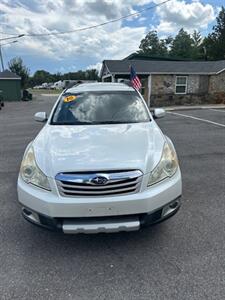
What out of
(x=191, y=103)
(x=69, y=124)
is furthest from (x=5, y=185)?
(x=191, y=103)

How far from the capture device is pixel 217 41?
42.2m

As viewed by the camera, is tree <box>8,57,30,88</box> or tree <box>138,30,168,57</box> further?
tree <box>138,30,168,57</box>

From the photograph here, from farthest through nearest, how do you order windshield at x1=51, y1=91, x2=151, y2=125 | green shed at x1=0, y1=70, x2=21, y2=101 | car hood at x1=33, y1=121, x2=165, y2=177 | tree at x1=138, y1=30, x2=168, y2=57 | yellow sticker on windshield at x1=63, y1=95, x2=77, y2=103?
tree at x1=138, y1=30, x2=168, y2=57, green shed at x1=0, y1=70, x2=21, y2=101, yellow sticker on windshield at x1=63, y1=95, x2=77, y2=103, windshield at x1=51, y1=91, x2=151, y2=125, car hood at x1=33, y1=121, x2=165, y2=177

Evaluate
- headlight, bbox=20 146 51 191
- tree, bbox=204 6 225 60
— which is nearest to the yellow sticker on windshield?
headlight, bbox=20 146 51 191

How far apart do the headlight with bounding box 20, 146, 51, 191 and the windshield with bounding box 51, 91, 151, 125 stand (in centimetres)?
108

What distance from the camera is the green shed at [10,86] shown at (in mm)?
32000

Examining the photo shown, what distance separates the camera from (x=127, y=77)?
23750 mm

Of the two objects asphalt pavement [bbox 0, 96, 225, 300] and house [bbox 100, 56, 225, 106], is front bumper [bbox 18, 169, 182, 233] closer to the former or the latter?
asphalt pavement [bbox 0, 96, 225, 300]

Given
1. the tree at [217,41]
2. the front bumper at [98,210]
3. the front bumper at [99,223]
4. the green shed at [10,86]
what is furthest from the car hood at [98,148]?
the tree at [217,41]

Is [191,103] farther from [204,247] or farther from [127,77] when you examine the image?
[204,247]

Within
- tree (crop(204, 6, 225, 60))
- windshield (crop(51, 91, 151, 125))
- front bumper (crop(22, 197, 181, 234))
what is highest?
tree (crop(204, 6, 225, 60))

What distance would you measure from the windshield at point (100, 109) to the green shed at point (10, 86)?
30.4 m

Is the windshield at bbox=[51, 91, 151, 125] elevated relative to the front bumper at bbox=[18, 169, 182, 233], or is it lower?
elevated

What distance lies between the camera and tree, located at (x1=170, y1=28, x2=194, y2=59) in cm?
5344
